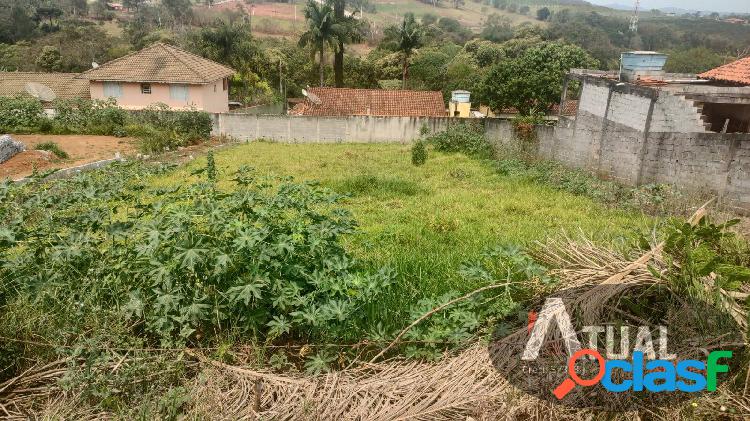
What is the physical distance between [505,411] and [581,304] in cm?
103

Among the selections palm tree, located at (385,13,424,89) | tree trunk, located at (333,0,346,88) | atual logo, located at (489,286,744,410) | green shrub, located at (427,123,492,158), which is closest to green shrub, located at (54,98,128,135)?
green shrub, located at (427,123,492,158)

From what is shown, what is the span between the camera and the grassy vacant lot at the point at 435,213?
5.22m

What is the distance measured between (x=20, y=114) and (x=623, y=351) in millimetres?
24904

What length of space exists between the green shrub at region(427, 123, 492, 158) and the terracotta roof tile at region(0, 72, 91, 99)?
21.6 metres

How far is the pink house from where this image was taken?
87.5 ft

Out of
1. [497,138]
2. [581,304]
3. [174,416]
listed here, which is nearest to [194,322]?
[174,416]

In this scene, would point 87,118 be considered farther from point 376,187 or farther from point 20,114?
point 376,187

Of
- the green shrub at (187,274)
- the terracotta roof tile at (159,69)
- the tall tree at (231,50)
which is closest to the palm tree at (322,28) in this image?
the tall tree at (231,50)

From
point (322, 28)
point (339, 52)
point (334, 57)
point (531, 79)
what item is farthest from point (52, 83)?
point (531, 79)

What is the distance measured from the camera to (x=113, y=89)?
27.3m

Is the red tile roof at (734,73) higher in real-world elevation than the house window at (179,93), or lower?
higher

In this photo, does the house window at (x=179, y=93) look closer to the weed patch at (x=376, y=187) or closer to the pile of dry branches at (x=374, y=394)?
the weed patch at (x=376, y=187)

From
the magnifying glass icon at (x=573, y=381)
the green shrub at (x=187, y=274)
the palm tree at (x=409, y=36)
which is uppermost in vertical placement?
the palm tree at (x=409, y=36)

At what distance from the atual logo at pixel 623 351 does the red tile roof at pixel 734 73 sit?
1456 centimetres
